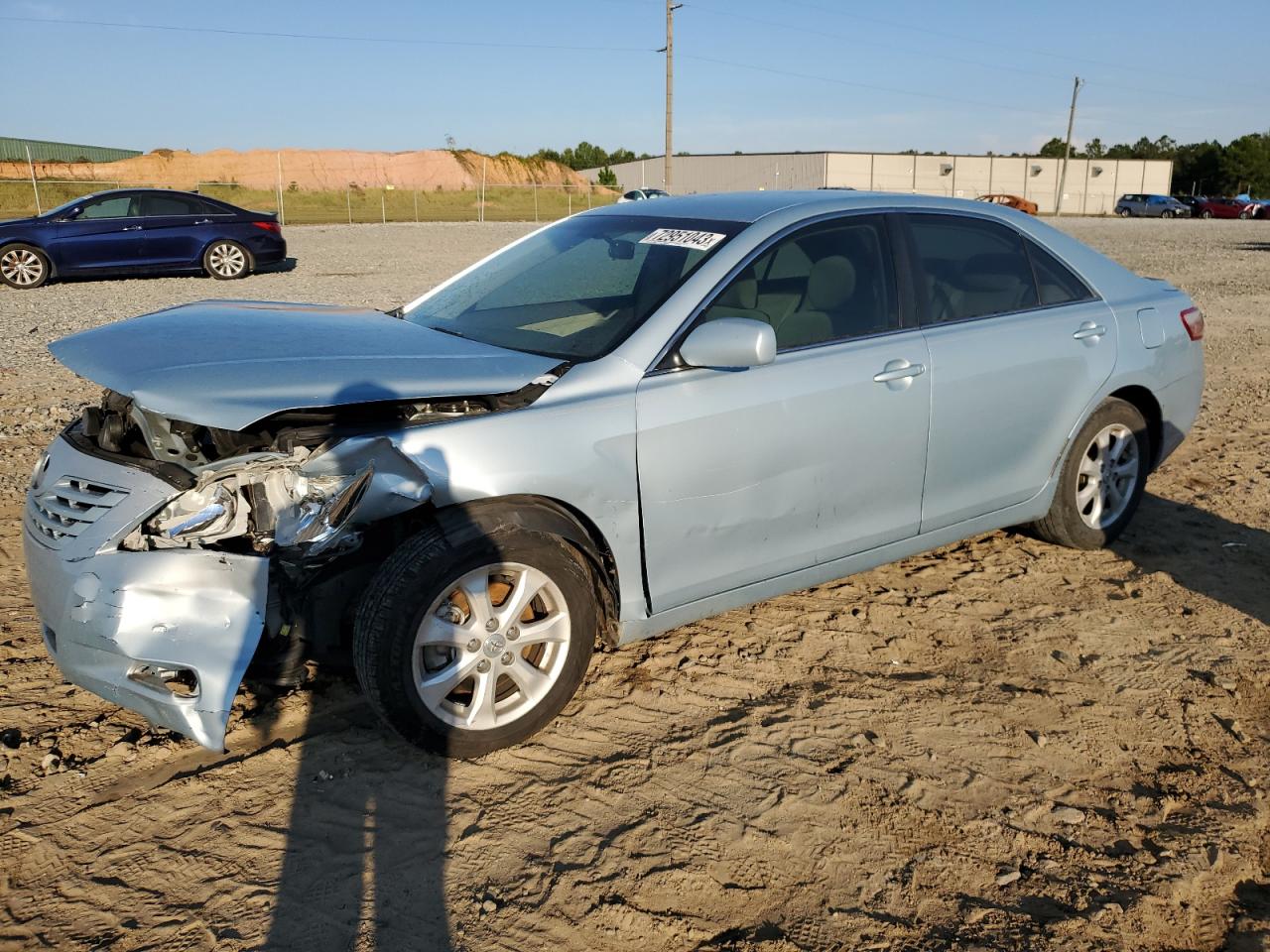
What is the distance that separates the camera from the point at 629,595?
3.35 metres

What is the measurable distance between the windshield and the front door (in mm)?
259

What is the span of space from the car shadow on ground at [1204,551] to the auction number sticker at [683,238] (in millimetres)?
2700

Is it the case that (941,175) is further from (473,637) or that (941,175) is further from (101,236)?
(473,637)

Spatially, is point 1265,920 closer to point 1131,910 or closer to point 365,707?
point 1131,910

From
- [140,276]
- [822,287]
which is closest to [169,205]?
[140,276]

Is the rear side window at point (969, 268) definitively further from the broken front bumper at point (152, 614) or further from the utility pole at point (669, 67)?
the utility pole at point (669, 67)

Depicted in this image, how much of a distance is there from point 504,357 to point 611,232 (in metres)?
1.10

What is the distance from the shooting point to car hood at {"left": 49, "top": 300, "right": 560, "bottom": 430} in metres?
2.78

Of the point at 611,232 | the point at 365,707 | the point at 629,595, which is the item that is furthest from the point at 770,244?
the point at 365,707

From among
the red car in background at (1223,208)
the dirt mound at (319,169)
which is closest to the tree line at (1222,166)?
the red car in background at (1223,208)

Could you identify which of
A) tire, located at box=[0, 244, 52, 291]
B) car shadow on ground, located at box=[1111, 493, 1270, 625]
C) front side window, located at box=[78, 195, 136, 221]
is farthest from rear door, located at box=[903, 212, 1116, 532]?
tire, located at box=[0, 244, 52, 291]

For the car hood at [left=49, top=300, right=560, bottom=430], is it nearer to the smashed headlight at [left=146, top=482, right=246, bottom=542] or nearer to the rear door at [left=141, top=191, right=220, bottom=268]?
the smashed headlight at [left=146, top=482, right=246, bottom=542]

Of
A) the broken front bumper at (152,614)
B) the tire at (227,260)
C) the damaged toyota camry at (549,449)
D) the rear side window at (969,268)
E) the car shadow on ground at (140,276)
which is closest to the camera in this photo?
the broken front bumper at (152,614)

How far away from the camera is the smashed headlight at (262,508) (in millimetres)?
2812
